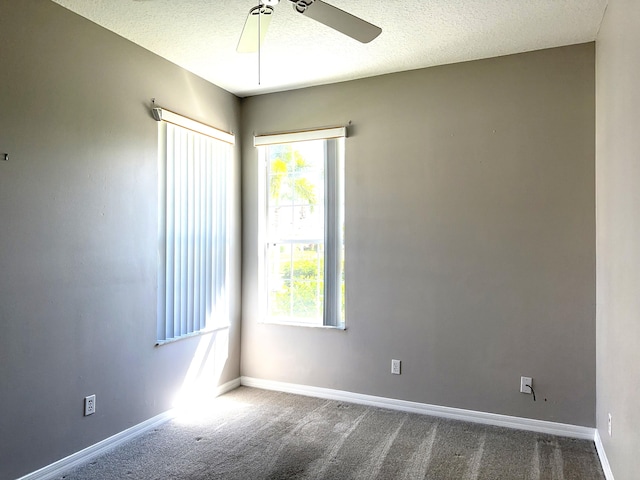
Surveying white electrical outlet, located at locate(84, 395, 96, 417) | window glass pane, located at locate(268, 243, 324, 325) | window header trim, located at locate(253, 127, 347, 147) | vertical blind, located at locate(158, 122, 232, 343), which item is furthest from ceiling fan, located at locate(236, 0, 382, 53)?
white electrical outlet, located at locate(84, 395, 96, 417)

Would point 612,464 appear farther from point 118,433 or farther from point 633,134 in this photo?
point 118,433

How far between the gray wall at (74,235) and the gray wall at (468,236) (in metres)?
1.33

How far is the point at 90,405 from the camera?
2.73 meters

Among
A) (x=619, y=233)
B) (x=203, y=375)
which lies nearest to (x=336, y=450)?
(x=203, y=375)

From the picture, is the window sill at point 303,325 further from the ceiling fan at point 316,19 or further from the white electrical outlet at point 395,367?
the ceiling fan at point 316,19

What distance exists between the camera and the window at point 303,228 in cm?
377

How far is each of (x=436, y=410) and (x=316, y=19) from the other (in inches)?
109

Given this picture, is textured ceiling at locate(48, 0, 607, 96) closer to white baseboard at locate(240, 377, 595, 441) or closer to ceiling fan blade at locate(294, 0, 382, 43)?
ceiling fan blade at locate(294, 0, 382, 43)

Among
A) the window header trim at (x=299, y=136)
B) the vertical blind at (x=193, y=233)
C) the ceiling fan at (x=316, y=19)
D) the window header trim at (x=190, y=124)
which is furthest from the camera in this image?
the window header trim at (x=299, y=136)

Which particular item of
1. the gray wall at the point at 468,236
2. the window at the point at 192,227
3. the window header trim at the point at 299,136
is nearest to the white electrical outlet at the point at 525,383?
the gray wall at the point at 468,236

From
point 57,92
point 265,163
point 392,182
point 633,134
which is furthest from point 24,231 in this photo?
point 633,134

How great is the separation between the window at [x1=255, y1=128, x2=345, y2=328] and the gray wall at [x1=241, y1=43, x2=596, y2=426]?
118 millimetres

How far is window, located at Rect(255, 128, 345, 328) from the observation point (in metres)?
3.77

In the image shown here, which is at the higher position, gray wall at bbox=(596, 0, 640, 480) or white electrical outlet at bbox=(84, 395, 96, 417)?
gray wall at bbox=(596, 0, 640, 480)
